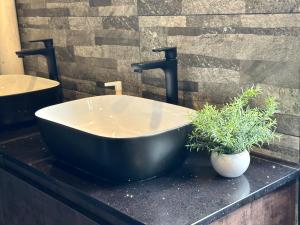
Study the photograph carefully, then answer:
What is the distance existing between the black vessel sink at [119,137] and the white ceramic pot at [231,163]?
0.34 ft

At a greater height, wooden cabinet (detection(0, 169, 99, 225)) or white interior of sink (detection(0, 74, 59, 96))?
white interior of sink (detection(0, 74, 59, 96))

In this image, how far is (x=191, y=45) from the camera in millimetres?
1401

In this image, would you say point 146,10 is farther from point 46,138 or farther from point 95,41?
point 46,138

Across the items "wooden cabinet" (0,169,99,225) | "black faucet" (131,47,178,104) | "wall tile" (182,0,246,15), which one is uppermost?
"wall tile" (182,0,246,15)

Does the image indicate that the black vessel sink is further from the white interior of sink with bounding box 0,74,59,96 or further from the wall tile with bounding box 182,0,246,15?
the white interior of sink with bounding box 0,74,59,96

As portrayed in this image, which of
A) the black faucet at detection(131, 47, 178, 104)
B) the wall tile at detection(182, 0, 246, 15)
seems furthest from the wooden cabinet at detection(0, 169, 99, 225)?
the wall tile at detection(182, 0, 246, 15)

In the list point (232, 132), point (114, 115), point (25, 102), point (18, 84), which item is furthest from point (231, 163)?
point (18, 84)

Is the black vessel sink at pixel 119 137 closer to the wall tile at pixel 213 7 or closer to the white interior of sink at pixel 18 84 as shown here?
the wall tile at pixel 213 7

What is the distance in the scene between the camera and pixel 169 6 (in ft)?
4.71

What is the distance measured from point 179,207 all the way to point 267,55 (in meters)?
0.48

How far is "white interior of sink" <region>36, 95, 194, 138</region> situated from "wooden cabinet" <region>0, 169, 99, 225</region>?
0.24 metres

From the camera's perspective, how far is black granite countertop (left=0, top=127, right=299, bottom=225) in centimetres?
101

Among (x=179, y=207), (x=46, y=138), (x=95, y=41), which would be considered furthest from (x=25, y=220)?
(x=95, y=41)

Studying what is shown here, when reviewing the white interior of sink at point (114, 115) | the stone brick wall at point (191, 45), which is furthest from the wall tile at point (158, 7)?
the white interior of sink at point (114, 115)
